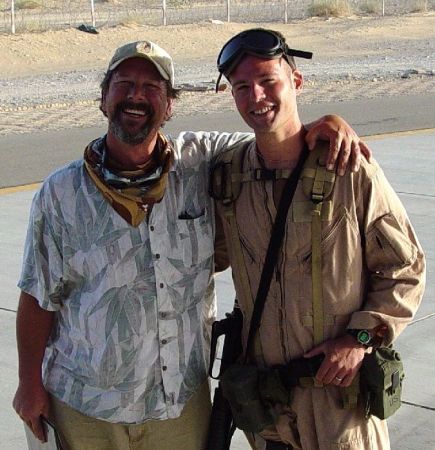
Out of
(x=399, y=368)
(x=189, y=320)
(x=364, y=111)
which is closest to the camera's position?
(x=399, y=368)

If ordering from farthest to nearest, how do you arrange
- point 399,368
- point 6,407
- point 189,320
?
point 6,407, point 189,320, point 399,368

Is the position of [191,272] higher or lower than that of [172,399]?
higher

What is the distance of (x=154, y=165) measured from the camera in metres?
3.20

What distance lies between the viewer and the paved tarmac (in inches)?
183

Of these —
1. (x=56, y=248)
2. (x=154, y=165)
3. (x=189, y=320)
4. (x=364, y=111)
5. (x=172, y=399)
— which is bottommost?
(x=364, y=111)

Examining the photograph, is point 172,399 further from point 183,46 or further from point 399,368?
point 183,46

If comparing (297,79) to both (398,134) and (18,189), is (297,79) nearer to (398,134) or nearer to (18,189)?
(18,189)

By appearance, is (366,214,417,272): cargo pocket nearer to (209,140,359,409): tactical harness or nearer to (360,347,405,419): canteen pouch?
(209,140,359,409): tactical harness

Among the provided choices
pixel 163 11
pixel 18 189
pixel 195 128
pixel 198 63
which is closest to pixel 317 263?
pixel 18 189

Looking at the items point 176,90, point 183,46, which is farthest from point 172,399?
point 183,46

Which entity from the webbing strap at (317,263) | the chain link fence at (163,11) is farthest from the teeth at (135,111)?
the chain link fence at (163,11)

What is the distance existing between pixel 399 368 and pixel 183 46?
27.2m

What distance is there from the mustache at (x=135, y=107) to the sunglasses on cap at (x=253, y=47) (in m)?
0.23

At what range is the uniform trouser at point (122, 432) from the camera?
319 centimetres
